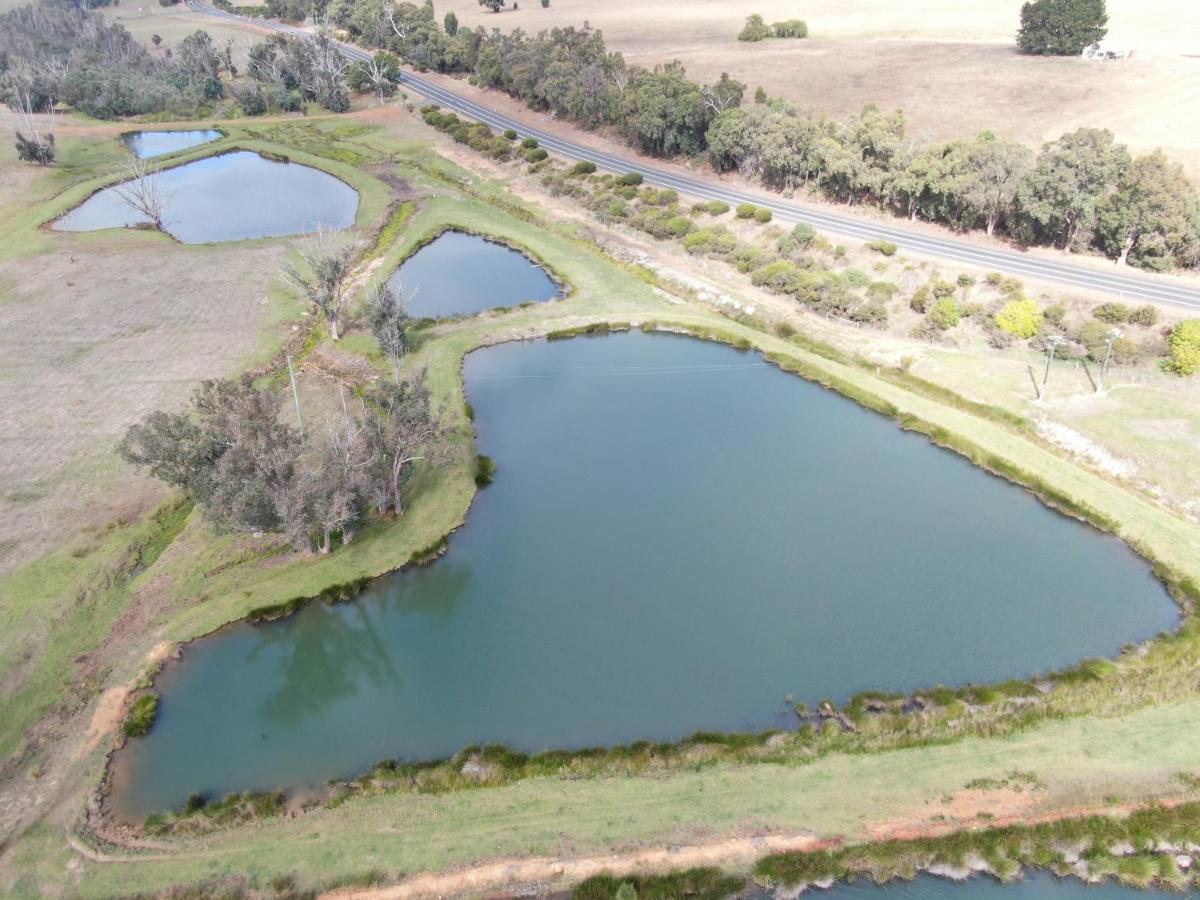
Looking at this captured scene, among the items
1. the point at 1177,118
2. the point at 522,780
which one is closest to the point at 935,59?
the point at 1177,118

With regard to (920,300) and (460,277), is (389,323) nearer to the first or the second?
(460,277)

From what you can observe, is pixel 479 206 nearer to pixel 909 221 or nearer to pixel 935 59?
pixel 909 221

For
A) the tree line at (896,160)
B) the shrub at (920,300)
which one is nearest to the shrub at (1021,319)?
the shrub at (920,300)

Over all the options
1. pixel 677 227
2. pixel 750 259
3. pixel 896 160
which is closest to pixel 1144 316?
pixel 896 160

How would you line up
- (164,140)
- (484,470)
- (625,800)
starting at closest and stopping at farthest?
(625,800), (484,470), (164,140)

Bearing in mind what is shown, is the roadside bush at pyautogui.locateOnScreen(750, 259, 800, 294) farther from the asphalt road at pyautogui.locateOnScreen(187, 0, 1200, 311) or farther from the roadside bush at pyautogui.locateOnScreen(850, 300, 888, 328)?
the asphalt road at pyautogui.locateOnScreen(187, 0, 1200, 311)

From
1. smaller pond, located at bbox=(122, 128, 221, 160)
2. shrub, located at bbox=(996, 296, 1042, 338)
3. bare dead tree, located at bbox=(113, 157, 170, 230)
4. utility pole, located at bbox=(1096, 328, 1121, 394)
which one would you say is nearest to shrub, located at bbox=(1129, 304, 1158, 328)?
utility pole, located at bbox=(1096, 328, 1121, 394)
